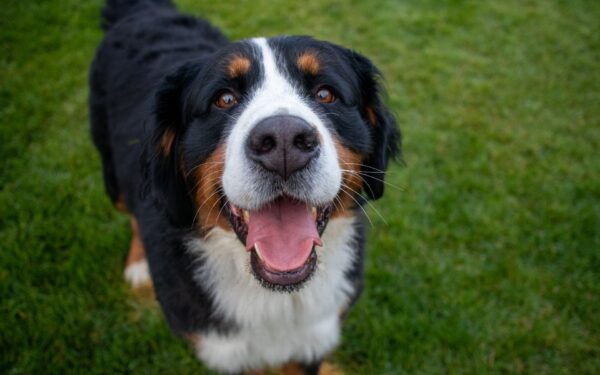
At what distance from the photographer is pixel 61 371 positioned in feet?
9.32

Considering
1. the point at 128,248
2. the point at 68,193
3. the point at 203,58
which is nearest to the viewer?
the point at 203,58

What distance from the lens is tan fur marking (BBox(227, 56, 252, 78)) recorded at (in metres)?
1.94

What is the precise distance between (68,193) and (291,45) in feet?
9.17

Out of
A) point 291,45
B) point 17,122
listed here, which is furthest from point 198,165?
point 17,122

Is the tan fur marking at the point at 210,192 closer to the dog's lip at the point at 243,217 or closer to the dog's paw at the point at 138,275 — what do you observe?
the dog's lip at the point at 243,217

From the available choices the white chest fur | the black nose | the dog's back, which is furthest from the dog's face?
the dog's back

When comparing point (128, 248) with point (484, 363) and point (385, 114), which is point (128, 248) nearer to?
point (385, 114)

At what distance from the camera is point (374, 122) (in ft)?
7.73

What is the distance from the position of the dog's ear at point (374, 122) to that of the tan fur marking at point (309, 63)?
0.36m

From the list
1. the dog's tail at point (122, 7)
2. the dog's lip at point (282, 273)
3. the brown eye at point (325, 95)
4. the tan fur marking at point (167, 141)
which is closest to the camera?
the dog's lip at point (282, 273)

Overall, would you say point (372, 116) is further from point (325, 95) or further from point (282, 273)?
point (282, 273)

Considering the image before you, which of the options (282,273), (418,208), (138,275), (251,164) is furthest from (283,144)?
(418,208)

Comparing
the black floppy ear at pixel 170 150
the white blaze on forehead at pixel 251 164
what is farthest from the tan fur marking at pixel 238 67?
the black floppy ear at pixel 170 150

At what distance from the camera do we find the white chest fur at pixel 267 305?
2.18 meters
